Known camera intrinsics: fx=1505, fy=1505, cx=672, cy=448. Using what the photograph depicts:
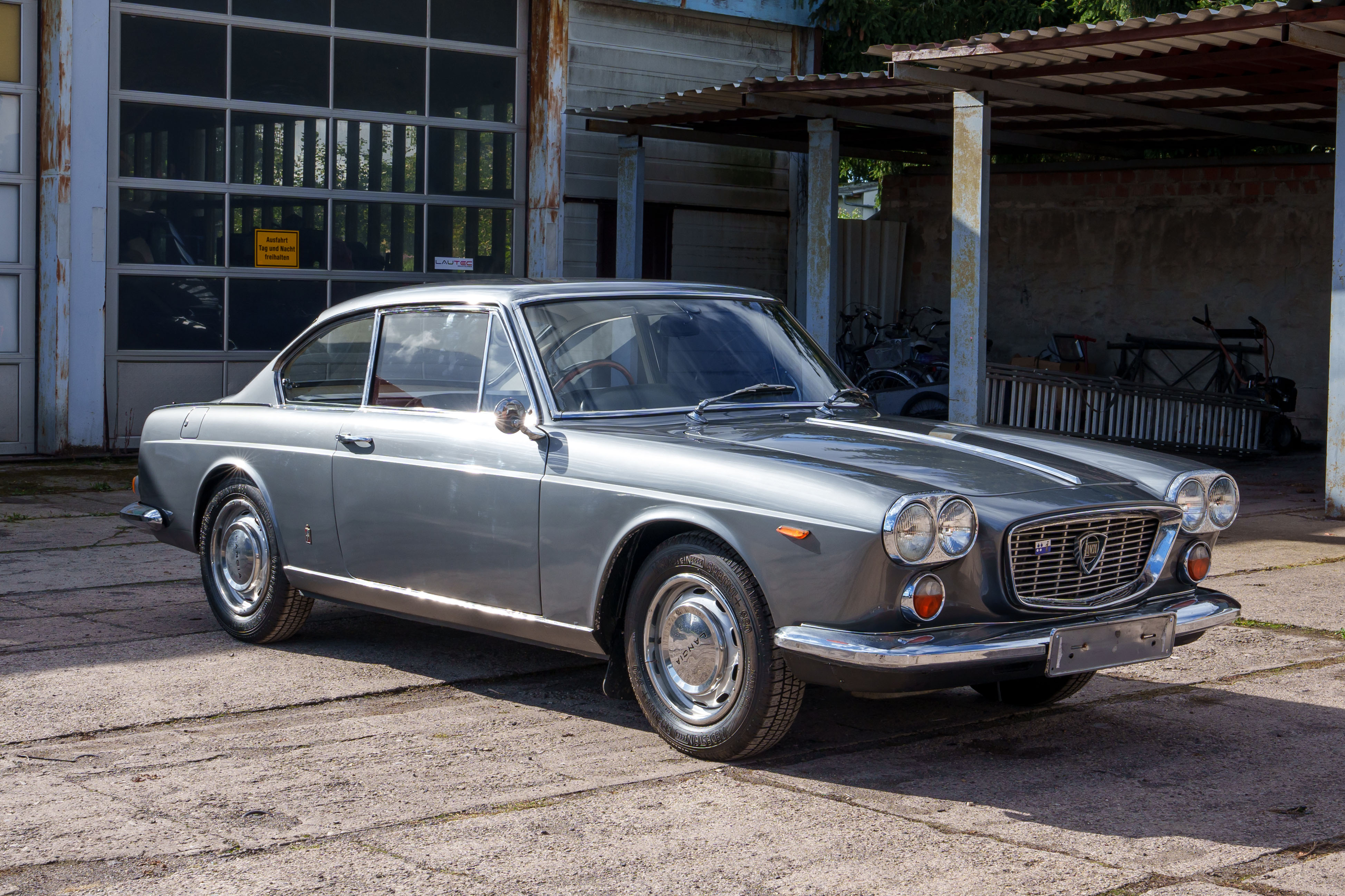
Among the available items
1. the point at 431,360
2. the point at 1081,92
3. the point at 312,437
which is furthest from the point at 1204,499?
the point at 1081,92

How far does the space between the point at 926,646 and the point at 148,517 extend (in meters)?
3.96

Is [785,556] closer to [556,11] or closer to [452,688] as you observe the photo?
[452,688]

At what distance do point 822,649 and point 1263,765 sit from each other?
5.21 ft

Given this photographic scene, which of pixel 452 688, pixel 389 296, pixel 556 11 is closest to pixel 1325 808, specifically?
pixel 452 688

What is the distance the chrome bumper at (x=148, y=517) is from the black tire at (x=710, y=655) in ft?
9.08

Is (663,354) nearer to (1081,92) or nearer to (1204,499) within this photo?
(1204,499)

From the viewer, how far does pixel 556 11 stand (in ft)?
47.5

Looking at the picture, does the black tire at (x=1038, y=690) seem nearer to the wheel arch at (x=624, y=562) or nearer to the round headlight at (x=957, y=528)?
the round headlight at (x=957, y=528)

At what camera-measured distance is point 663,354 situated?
17.8ft

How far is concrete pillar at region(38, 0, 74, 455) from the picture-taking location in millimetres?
12070

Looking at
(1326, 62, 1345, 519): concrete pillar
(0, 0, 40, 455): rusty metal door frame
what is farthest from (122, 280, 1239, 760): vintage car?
(0, 0, 40, 455): rusty metal door frame

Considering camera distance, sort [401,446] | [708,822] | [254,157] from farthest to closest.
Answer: [254,157] → [401,446] → [708,822]

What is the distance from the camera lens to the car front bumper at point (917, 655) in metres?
4.13

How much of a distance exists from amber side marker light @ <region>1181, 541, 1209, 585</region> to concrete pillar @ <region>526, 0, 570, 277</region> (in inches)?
395
